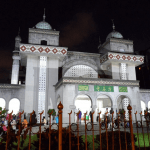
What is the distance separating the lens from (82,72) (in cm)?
2172

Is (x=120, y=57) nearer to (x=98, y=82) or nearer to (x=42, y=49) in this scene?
(x=98, y=82)

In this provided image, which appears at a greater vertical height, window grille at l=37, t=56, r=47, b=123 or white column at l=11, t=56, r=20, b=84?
white column at l=11, t=56, r=20, b=84

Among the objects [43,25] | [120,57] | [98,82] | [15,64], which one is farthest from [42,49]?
[15,64]

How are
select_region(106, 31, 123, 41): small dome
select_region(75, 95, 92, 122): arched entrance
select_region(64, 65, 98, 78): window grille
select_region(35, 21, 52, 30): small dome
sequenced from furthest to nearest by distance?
select_region(106, 31, 123, 41): small dome
select_region(75, 95, 92, 122): arched entrance
select_region(35, 21, 52, 30): small dome
select_region(64, 65, 98, 78): window grille

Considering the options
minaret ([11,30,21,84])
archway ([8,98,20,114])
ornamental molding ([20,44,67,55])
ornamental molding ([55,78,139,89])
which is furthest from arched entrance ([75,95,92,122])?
minaret ([11,30,21,84])

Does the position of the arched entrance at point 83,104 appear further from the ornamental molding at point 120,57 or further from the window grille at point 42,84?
the ornamental molding at point 120,57

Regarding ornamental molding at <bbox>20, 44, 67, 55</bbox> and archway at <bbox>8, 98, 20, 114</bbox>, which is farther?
archway at <bbox>8, 98, 20, 114</bbox>

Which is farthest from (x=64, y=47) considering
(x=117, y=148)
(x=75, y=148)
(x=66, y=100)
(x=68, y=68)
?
(x=75, y=148)

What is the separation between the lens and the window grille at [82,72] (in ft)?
70.4

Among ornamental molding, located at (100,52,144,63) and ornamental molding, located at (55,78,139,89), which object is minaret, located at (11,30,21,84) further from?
ornamental molding, located at (100,52,144,63)

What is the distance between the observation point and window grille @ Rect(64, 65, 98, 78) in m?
21.4

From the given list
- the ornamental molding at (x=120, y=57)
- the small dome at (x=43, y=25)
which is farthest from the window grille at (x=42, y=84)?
the ornamental molding at (x=120, y=57)

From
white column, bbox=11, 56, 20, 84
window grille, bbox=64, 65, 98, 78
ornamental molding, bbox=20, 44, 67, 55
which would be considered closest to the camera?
ornamental molding, bbox=20, 44, 67, 55

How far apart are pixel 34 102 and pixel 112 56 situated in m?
11.4
